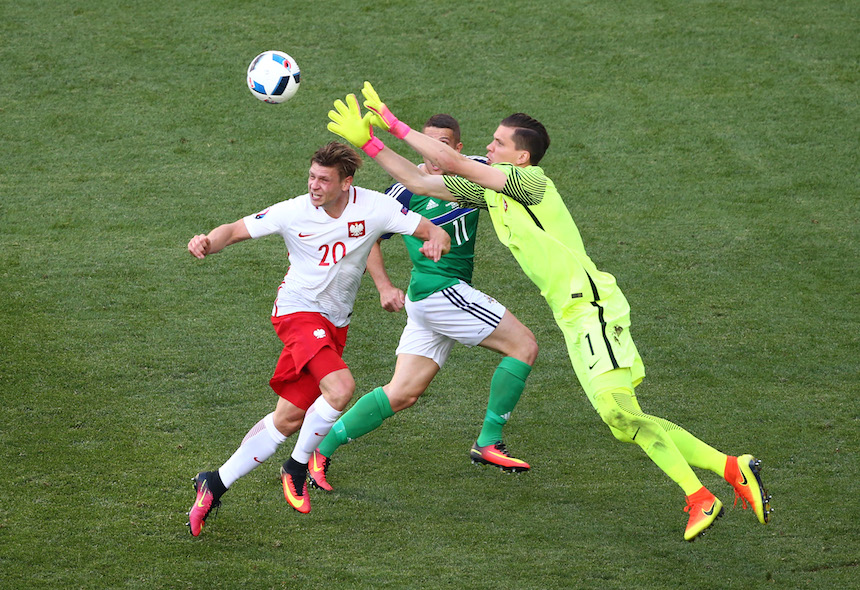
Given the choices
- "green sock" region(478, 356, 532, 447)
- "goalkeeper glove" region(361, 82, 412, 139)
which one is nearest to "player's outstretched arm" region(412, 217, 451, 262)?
"goalkeeper glove" region(361, 82, 412, 139)

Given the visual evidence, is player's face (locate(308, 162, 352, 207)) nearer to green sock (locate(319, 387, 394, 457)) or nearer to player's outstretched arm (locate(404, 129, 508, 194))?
player's outstretched arm (locate(404, 129, 508, 194))

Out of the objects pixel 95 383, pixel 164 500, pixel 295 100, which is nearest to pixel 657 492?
pixel 164 500

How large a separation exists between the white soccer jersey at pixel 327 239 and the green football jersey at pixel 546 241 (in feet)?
2.01

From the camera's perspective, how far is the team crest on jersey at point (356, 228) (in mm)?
5688

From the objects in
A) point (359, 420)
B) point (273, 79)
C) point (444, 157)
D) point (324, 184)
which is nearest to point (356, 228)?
point (324, 184)

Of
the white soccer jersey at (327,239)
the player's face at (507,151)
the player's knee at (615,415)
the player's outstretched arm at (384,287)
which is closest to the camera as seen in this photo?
the player's knee at (615,415)

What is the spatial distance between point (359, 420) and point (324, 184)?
155 centimetres

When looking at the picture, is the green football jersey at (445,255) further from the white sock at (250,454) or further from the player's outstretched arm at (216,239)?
the white sock at (250,454)

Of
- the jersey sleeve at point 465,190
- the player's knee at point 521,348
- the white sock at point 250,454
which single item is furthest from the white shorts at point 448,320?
the white sock at point 250,454

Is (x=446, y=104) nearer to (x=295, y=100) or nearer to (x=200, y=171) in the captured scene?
(x=295, y=100)

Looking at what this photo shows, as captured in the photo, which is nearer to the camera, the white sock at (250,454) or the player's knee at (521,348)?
the white sock at (250,454)

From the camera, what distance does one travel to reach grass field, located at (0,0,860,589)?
5.45 metres

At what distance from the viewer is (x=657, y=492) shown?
6.04 meters

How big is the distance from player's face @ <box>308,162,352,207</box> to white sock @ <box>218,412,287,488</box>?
1.36 m
